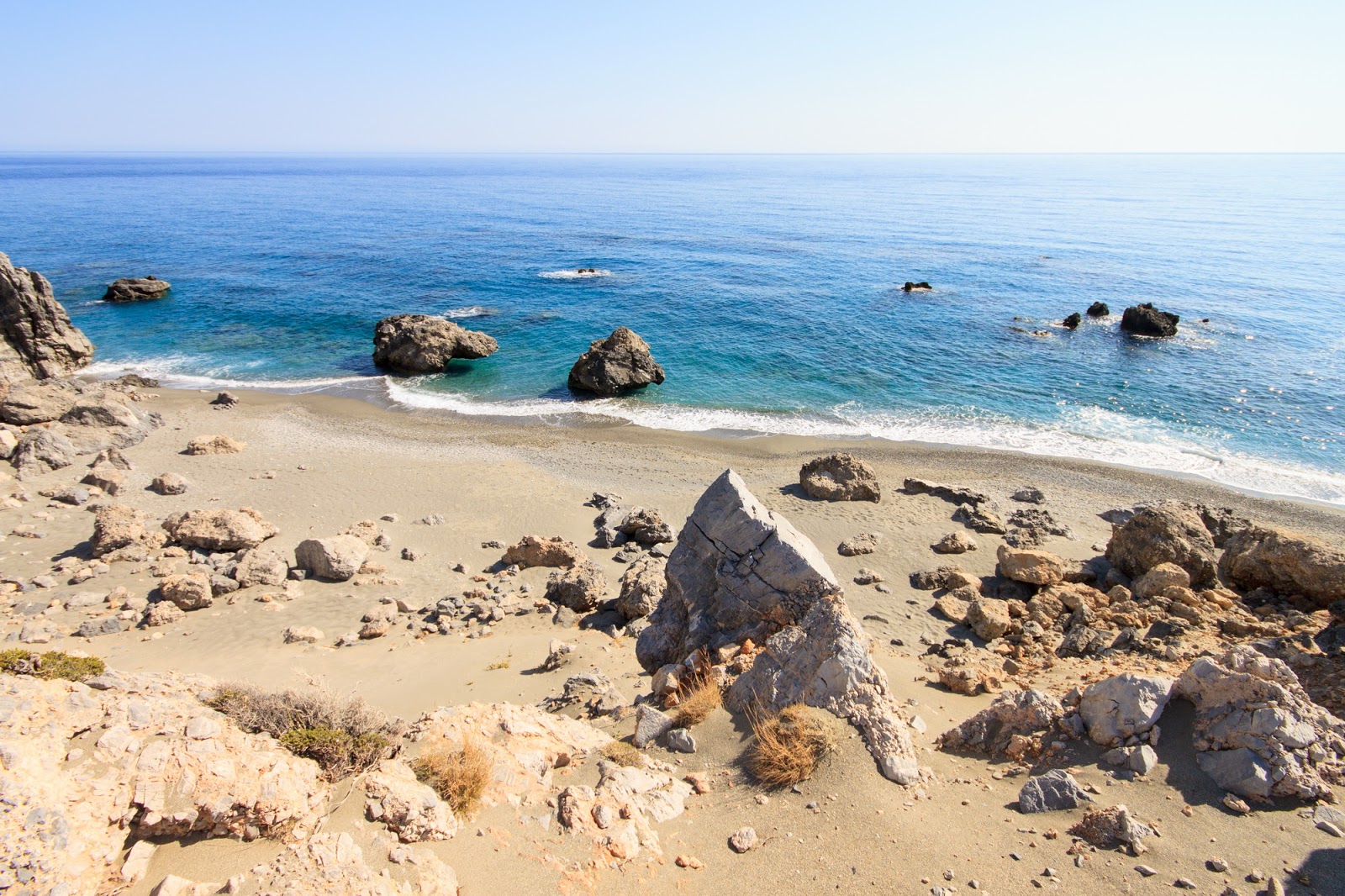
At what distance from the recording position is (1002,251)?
198 ft

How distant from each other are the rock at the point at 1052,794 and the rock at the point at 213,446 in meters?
24.8

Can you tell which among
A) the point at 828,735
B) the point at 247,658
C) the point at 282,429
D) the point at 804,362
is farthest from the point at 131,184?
the point at 828,735

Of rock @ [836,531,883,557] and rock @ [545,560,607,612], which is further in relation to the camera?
rock @ [836,531,883,557]

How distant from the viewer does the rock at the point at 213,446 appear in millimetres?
22250

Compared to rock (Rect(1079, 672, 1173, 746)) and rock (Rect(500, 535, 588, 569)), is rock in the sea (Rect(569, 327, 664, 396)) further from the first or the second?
rock (Rect(1079, 672, 1173, 746))

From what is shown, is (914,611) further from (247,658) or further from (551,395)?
(551,395)

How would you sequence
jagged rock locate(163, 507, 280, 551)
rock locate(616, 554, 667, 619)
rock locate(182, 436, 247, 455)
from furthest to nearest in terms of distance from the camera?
rock locate(182, 436, 247, 455), jagged rock locate(163, 507, 280, 551), rock locate(616, 554, 667, 619)

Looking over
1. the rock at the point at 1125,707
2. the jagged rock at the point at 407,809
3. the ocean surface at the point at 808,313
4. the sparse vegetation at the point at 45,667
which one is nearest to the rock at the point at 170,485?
the ocean surface at the point at 808,313

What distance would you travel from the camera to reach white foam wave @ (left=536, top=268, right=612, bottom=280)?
50438 millimetres

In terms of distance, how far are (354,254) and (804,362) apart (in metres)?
44.2

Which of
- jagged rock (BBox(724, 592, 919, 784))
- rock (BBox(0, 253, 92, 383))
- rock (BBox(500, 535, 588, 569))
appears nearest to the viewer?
jagged rock (BBox(724, 592, 919, 784))

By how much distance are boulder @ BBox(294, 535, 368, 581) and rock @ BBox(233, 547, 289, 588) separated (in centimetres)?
45

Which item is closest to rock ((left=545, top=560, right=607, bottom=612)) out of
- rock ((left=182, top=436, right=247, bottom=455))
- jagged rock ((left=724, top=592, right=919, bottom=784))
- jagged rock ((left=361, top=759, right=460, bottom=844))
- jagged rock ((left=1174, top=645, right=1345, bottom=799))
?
jagged rock ((left=724, top=592, right=919, bottom=784))

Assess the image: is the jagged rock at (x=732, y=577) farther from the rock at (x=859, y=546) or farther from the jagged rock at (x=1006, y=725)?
the rock at (x=859, y=546)
